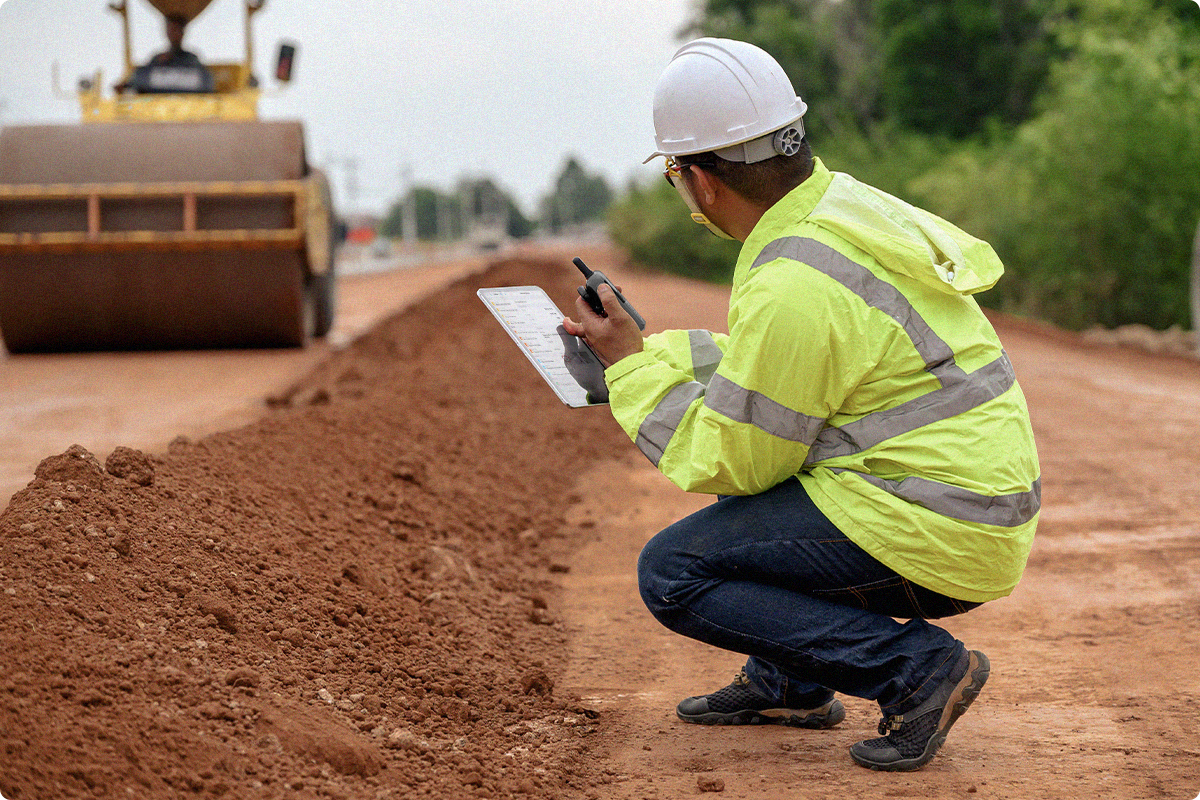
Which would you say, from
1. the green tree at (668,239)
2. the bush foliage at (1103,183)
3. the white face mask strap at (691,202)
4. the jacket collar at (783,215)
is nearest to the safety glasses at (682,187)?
the white face mask strap at (691,202)

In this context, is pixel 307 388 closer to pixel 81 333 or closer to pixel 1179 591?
pixel 81 333

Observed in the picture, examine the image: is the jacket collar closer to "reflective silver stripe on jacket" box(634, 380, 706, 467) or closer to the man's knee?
"reflective silver stripe on jacket" box(634, 380, 706, 467)

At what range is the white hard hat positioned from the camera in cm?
277

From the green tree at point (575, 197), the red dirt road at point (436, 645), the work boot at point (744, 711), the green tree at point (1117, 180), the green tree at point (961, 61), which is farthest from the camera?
the green tree at point (575, 197)

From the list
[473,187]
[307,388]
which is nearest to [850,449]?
[307,388]

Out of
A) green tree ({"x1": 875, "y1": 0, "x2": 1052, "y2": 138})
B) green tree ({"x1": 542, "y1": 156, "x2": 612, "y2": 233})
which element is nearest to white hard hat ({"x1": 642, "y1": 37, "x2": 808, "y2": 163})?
green tree ({"x1": 875, "y1": 0, "x2": 1052, "y2": 138})

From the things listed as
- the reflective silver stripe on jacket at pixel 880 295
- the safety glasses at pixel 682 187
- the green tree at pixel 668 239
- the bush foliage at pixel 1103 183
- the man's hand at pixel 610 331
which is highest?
the safety glasses at pixel 682 187

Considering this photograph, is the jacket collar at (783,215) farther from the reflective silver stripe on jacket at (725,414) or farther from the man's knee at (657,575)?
the man's knee at (657,575)

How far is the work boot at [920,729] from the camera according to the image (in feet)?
9.46

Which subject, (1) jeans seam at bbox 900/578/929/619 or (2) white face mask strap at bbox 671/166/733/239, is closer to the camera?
(1) jeans seam at bbox 900/578/929/619

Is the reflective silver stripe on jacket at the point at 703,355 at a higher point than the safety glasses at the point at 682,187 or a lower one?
lower

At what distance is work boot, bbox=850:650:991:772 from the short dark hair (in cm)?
126

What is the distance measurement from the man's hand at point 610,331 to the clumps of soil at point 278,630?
1.07m

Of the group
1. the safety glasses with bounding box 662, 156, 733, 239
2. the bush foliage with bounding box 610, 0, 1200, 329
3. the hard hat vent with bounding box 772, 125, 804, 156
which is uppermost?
the hard hat vent with bounding box 772, 125, 804, 156
